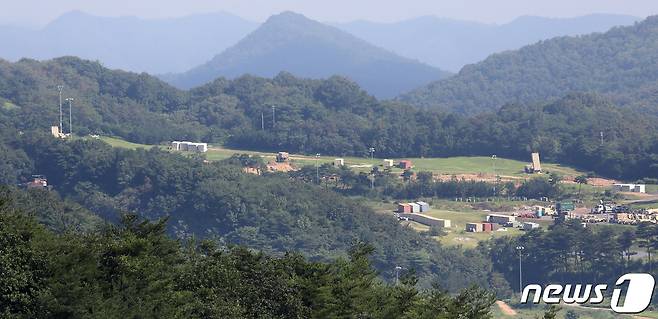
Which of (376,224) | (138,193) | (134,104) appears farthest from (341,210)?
(134,104)

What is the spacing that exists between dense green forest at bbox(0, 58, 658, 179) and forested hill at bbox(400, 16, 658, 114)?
143 ft

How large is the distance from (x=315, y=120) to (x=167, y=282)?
88129 mm

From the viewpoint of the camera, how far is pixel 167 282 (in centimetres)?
2881

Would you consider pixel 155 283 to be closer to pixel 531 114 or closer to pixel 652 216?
pixel 652 216

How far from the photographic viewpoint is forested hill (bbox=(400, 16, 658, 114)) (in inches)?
6801

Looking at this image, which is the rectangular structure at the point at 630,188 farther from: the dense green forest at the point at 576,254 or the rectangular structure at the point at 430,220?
the dense green forest at the point at 576,254

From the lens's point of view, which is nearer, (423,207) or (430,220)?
(430,220)

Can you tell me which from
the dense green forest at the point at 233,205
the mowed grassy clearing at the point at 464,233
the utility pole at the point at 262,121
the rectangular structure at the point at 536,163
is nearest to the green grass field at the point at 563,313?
the dense green forest at the point at 233,205

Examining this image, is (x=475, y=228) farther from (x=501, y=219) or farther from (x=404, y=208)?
(x=404, y=208)

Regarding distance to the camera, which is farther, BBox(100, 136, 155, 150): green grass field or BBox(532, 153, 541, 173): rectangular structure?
BBox(100, 136, 155, 150): green grass field

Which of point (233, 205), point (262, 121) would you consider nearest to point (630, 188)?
point (233, 205)

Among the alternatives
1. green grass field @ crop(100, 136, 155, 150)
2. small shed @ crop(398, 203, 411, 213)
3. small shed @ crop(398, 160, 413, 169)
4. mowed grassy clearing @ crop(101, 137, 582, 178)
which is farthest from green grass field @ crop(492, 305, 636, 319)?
green grass field @ crop(100, 136, 155, 150)

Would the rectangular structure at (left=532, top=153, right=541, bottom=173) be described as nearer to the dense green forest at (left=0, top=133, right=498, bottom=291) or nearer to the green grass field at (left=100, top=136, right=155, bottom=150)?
the dense green forest at (left=0, top=133, right=498, bottom=291)

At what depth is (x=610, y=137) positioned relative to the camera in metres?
101
